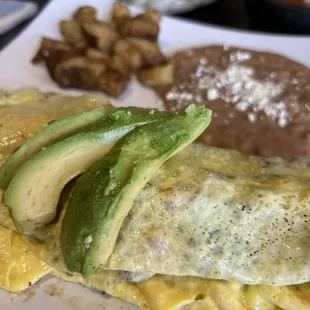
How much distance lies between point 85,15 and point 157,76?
0.71m

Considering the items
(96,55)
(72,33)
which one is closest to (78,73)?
(96,55)

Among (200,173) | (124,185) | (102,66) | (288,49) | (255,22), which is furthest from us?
(255,22)

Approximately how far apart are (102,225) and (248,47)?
82.9 inches

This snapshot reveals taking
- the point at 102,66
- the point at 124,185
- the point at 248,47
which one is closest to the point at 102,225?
the point at 124,185

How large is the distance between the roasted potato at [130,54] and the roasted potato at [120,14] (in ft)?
0.94

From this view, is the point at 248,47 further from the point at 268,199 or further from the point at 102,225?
the point at 102,225

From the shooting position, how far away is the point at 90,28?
10.2 feet

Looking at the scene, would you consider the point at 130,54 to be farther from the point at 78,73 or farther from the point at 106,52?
the point at 78,73

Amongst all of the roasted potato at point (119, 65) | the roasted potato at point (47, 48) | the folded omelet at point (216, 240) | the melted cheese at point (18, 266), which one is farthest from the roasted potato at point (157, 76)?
the melted cheese at point (18, 266)

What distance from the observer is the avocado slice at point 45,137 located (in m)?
1.66

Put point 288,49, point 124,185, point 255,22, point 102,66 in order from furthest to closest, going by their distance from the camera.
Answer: point 255,22, point 288,49, point 102,66, point 124,185

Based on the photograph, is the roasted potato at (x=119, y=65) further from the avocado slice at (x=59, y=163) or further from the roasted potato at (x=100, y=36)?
the avocado slice at (x=59, y=163)

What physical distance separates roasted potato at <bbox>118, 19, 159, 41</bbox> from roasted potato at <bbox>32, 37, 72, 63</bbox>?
Answer: 412mm

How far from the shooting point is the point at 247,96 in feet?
9.31
